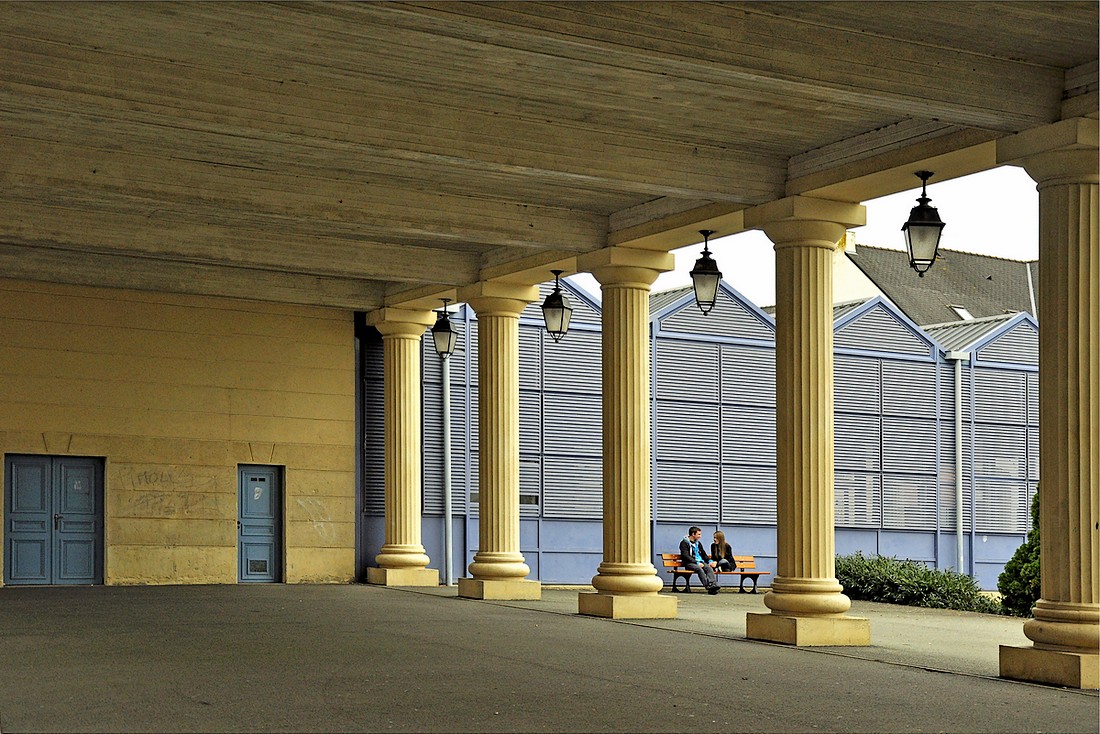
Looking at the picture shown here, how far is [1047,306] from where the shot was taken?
11133 millimetres

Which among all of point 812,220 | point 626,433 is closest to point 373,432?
point 626,433

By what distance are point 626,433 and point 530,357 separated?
8185 millimetres

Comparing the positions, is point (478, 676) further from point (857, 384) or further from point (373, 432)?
point (857, 384)

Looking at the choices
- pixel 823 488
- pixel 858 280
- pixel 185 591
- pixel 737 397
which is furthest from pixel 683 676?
pixel 858 280

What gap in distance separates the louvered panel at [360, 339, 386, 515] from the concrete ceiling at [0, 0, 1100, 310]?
6237mm

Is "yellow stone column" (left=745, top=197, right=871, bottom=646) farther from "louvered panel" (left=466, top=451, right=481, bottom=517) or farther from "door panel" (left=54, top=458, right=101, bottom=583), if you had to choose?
"door panel" (left=54, top=458, right=101, bottom=583)

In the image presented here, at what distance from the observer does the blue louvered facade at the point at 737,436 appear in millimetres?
24875

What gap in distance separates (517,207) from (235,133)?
5.43 metres

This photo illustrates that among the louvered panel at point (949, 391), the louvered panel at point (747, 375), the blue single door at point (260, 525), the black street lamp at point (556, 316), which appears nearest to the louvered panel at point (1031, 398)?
the louvered panel at point (949, 391)

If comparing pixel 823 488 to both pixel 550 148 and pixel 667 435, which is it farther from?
pixel 667 435

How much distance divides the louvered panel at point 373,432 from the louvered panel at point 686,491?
491cm

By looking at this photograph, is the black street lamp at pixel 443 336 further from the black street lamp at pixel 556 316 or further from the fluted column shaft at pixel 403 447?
the black street lamp at pixel 556 316

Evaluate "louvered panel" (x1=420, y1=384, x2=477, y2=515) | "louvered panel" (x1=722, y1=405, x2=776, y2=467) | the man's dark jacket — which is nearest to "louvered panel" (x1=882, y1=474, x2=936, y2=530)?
"louvered panel" (x1=722, y1=405, x2=776, y2=467)

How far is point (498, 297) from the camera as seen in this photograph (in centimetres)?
2014
